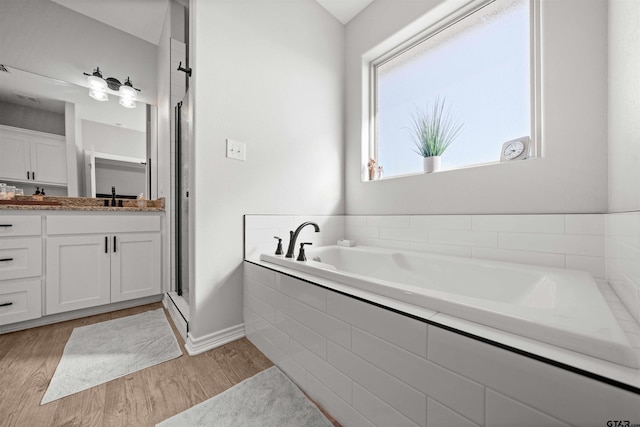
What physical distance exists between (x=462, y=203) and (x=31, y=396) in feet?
7.51

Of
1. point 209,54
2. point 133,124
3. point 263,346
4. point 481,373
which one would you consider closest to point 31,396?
point 263,346

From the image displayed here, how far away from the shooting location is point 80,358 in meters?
1.29

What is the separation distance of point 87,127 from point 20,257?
124 cm

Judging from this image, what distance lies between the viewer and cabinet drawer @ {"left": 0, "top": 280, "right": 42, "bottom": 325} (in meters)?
1.55

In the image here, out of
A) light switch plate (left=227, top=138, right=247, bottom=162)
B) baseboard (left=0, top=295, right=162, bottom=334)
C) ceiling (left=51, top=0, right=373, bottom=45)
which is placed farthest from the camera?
ceiling (left=51, top=0, right=373, bottom=45)

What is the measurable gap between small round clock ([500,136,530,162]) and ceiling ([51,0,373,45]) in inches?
63.8

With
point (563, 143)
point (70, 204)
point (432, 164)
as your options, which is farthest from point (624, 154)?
point (70, 204)

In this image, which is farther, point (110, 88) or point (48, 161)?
point (110, 88)

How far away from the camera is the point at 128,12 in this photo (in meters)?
2.21

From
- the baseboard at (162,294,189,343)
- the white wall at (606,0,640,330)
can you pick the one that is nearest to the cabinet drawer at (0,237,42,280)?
the baseboard at (162,294,189,343)

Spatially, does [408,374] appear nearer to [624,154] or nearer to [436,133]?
[624,154]

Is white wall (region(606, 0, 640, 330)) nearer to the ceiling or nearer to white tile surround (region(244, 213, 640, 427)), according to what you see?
white tile surround (region(244, 213, 640, 427))

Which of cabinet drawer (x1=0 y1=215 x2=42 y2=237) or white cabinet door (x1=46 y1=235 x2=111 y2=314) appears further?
white cabinet door (x1=46 y1=235 x2=111 y2=314)

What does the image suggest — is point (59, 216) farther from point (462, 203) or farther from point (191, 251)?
point (462, 203)
